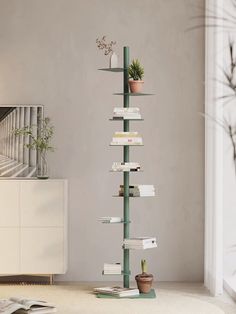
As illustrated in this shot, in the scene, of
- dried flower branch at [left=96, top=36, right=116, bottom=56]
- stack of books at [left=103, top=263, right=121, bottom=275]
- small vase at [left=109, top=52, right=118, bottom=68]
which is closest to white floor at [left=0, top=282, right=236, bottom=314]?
stack of books at [left=103, top=263, right=121, bottom=275]

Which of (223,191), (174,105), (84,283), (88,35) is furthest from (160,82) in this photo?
(84,283)

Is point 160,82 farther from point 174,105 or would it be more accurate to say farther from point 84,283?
point 84,283

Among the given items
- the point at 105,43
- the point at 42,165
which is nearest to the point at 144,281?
the point at 42,165

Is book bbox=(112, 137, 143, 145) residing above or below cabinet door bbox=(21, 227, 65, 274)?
above

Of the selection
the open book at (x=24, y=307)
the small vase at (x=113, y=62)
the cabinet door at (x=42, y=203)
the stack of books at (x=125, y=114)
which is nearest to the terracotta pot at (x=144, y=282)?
the cabinet door at (x=42, y=203)

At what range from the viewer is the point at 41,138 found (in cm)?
641

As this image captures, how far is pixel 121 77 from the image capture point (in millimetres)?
6520

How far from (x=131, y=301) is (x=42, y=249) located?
47.4 inches

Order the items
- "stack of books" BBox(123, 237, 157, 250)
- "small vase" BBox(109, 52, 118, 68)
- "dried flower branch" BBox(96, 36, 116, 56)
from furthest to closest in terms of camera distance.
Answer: "dried flower branch" BBox(96, 36, 116, 56) < "small vase" BBox(109, 52, 118, 68) < "stack of books" BBox(123, 237, 157, 250)

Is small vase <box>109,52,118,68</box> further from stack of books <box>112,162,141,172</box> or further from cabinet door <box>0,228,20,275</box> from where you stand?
cabinet door <box>0,228,20,275</box>

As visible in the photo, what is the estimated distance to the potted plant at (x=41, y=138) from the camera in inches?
251

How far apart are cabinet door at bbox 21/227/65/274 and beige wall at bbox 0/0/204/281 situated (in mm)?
389

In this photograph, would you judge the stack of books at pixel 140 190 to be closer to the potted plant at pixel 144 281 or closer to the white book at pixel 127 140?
the white book at pixel 127 140

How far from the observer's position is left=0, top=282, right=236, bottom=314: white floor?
4879 millimetres
